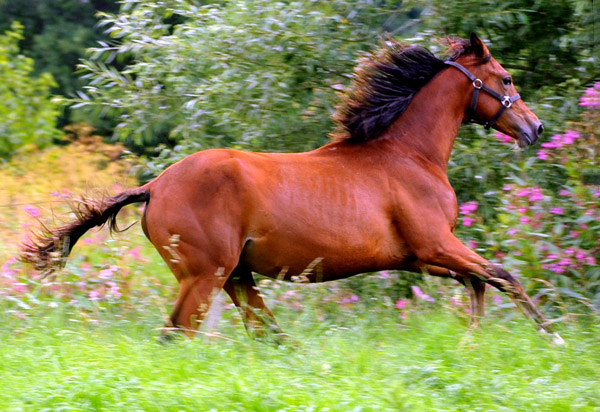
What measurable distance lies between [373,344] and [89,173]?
24.1 ft

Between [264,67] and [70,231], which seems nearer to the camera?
[70,231]

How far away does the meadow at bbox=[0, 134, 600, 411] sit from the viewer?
3.83 m

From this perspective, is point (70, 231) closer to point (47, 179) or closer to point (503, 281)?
point (503, 281)

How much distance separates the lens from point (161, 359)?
14.2ft

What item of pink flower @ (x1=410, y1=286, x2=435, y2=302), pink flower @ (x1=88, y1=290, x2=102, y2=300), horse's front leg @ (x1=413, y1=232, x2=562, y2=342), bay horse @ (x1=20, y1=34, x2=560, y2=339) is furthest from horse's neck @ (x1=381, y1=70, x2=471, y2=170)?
pink flower @ (x1=88, y1=290, x2=102, y2=300)

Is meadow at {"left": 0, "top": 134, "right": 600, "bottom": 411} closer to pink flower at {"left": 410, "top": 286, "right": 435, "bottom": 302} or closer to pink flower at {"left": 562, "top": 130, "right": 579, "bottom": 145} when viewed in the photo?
pink flower at {"left": 410, "top": 286, "right": 435, "bottom": 302}

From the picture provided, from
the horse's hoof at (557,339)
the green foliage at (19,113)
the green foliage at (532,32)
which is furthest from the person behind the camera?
the green foliage at (19,113)

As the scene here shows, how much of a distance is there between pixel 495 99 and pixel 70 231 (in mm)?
3050

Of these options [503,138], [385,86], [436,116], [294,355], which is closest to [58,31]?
[503,138]

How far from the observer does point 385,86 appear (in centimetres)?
599

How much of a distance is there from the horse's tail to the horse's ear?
2606mm

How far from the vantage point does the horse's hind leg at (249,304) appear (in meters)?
5.23

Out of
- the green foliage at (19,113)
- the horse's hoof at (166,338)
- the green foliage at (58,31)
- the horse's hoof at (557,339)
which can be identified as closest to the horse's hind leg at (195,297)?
the horse's hoof at (166,338)

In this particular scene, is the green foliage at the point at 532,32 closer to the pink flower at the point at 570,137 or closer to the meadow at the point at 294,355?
the pink flower at the point at 570,137
